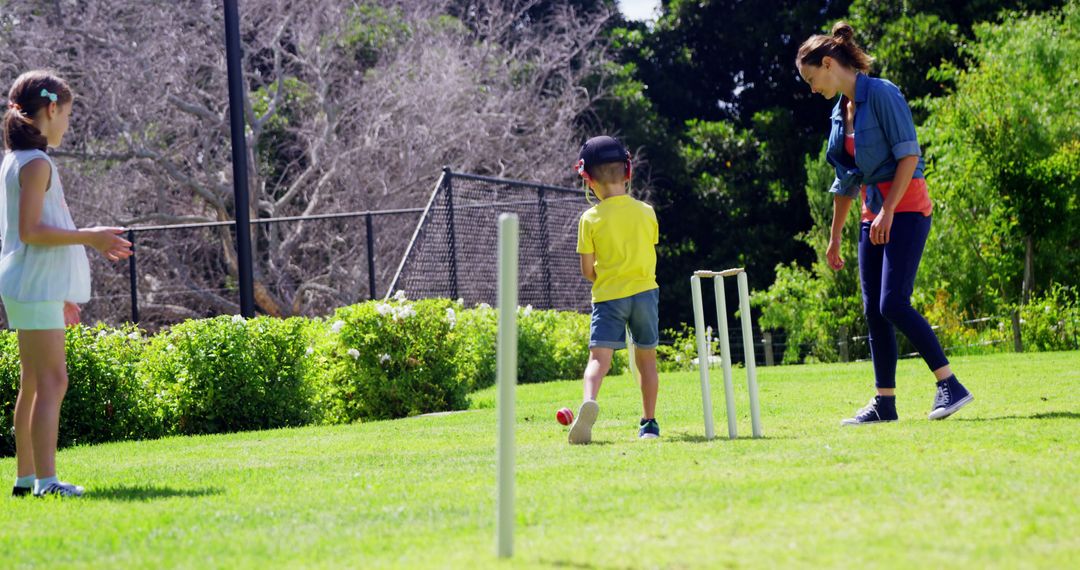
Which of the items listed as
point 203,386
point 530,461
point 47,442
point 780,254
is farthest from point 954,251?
point 47,442

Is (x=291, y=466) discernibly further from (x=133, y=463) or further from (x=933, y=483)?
(x=933, y=483)

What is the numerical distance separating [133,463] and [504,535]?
13.3 feet

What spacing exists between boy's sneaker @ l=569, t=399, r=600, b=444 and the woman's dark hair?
87.3 inches

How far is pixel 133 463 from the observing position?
6.54 m

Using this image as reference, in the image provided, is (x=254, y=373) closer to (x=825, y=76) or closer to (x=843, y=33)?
(x=825, y=76)

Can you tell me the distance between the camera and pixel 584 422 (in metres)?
6.00

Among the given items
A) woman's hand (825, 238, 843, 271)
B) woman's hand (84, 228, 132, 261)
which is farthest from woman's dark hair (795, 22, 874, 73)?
woman's hand (84, 228, 132, 261)

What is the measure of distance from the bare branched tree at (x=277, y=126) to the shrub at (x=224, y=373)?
9.94 meters

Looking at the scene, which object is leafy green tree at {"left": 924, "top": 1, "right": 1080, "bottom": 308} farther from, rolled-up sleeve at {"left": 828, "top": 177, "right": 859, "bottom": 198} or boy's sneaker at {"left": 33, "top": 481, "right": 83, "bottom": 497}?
boy's sneaker at {"left": 33, "top": 481, "right": 83, "bottom": 497}

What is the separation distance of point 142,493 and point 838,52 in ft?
13.8

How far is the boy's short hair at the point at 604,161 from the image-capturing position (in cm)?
629

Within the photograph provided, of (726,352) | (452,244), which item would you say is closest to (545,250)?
(452,244)

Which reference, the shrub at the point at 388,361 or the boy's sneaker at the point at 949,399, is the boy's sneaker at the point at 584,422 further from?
the shrub at the point at 388,361

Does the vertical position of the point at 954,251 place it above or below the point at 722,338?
above
